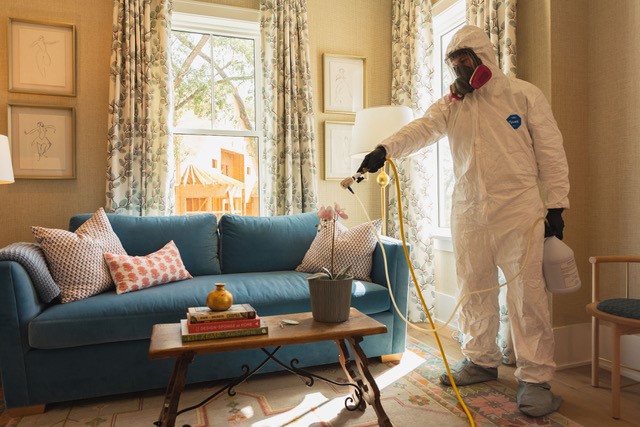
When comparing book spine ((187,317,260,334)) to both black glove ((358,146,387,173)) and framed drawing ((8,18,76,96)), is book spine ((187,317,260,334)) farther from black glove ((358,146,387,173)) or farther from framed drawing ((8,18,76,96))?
framed drawing ((8,18,76,96))

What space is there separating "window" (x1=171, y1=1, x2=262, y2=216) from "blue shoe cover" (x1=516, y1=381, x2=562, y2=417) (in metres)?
2.31

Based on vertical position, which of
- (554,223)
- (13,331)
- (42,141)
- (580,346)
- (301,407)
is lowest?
(301,407)

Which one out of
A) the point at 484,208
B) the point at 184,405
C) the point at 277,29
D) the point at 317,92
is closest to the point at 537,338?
the point at 484,208

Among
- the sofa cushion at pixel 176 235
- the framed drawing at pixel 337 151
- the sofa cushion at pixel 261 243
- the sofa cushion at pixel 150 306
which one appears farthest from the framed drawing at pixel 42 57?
the framed drawing at pixel 337 151

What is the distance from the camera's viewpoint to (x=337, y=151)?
3.71m

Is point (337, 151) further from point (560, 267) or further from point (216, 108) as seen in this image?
point (560, 267)

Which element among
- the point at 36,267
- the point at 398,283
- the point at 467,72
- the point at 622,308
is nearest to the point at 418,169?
the point at 398,283

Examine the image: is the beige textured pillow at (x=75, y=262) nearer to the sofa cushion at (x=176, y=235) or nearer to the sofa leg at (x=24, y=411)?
the sofa cushion at (x=176, y=235)

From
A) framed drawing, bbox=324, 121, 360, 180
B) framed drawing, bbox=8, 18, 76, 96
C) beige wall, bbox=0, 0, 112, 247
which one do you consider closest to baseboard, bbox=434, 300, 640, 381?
framed drawing, bbox=324, 121, 360, 180

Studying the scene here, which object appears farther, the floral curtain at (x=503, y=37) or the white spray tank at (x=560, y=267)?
the floral curtain at (x=503, y=37)

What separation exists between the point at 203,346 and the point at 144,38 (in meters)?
2.42

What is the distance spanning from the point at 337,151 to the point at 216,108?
1041 mm

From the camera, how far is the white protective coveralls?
2029mm

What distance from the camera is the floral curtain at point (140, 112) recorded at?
3004mm
